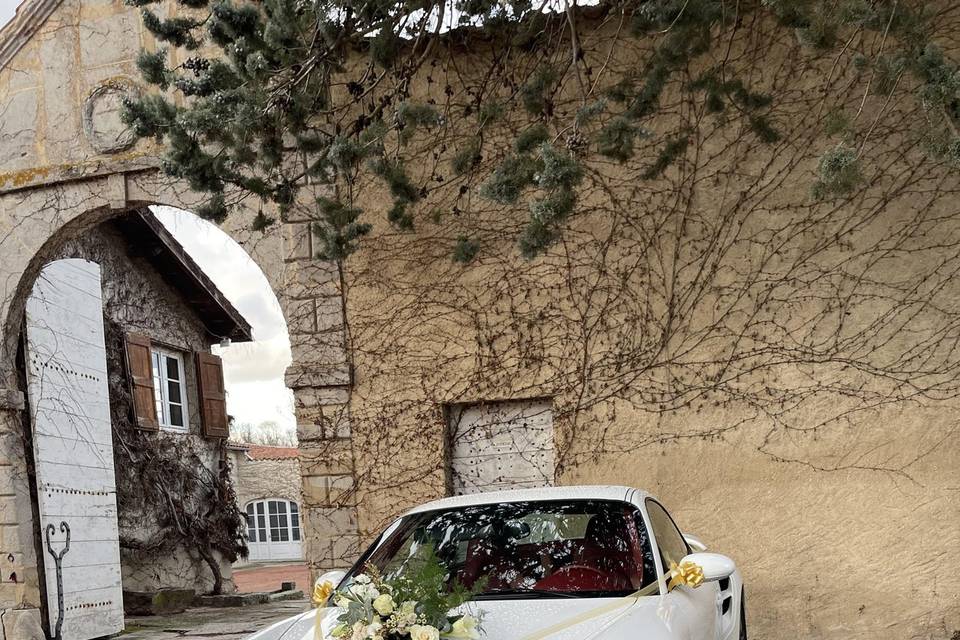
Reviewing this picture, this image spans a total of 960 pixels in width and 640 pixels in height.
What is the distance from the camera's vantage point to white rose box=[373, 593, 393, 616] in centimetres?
345

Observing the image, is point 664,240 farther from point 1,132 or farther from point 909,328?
point 1,132

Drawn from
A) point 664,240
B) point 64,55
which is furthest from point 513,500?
point 64,55

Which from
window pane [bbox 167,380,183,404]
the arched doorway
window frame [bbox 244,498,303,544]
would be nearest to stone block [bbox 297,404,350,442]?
the arched doorway

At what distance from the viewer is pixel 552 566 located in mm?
4258

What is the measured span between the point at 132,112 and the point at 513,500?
13.9 ft

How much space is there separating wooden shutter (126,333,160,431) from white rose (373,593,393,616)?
11.1 m

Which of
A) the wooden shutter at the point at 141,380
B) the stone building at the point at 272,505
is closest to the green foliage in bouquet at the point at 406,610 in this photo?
the wooden shutter at the point at 141,380

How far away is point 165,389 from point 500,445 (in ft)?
28.1

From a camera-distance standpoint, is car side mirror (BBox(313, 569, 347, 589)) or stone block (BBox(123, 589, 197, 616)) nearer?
car side mirror (BBox(313, 569, 347, 589))

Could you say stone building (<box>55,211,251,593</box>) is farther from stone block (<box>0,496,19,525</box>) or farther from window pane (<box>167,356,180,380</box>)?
stone block (<box>0,496,19,525</box>)

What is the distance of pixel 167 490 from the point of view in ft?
47.4

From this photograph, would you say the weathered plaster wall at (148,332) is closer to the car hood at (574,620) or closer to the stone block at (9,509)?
the stone block at (9,509)

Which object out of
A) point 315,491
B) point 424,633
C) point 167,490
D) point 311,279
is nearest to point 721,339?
point 311,279

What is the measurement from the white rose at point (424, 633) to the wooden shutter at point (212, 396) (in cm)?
1318
